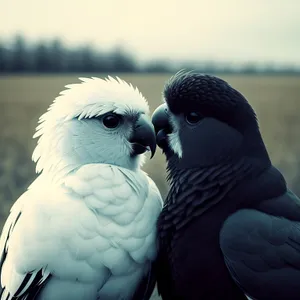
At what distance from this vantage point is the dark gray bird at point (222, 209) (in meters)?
1.10

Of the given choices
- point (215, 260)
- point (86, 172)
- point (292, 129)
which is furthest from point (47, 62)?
point (215, 260)

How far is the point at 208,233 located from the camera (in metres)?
1.15

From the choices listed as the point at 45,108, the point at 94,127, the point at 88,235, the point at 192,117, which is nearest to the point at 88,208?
the point at 88,235

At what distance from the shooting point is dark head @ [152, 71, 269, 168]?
119 centimetres

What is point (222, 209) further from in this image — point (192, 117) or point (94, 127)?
point (94, 127)

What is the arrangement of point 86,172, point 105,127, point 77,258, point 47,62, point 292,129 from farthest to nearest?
point 292,129 < point 47,62 < point 105,127 < point 86,172 < point 77,258

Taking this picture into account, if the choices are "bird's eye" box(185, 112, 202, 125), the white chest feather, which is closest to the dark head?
"bird's eye" box(185, 112, 202, 125)

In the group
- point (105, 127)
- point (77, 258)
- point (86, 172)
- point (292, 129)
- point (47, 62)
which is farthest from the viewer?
point (292, 129)

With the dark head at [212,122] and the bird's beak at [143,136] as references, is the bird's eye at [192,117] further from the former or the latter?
the bird's beak at [143,136]

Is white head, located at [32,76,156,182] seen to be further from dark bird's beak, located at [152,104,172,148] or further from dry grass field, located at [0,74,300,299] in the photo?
dry grass field, located at [0,74,300,299]

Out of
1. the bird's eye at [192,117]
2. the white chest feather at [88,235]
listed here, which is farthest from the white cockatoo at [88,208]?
the bird's eye at [192,117]

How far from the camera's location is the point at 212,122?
121 cm

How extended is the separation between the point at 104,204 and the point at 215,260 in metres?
0.34

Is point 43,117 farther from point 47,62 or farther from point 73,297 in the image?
point 47,62
